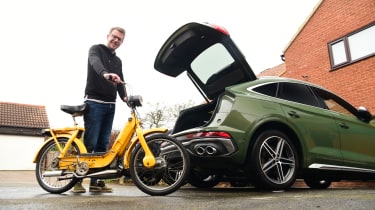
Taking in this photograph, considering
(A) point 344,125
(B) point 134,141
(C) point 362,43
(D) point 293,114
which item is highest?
(C) point 362,43

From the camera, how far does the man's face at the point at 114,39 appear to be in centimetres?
424

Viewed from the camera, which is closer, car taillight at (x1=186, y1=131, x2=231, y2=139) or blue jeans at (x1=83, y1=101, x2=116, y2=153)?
car taillight at (x1=186, y1=131, x2=231, y2=139)

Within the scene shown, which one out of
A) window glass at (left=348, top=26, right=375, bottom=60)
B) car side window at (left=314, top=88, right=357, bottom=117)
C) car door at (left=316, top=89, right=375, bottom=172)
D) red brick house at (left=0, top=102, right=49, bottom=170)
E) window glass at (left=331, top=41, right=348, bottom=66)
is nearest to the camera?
car door at (left=316, top=89, right=375, bottom=172)

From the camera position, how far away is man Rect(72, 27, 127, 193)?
13.2 ft

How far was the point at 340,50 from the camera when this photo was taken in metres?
9.48

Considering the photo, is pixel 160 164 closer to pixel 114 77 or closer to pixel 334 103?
pixel 114 77

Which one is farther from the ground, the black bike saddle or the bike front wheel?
the black bike saddle

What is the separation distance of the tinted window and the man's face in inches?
76.5

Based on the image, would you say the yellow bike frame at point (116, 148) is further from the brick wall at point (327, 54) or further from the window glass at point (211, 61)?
the brick wall at point (327, 54)

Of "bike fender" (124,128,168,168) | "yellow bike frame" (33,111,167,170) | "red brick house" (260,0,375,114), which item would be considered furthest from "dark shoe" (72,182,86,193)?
"red brick house" (260,0,375,114)

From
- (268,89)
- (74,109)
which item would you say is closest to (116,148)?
(74,109)

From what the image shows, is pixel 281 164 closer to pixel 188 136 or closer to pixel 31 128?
pixel 188 136

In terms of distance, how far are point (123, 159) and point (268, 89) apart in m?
2.06

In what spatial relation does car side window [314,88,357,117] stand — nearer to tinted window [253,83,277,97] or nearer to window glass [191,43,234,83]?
tinted window [253,83,277,97]
